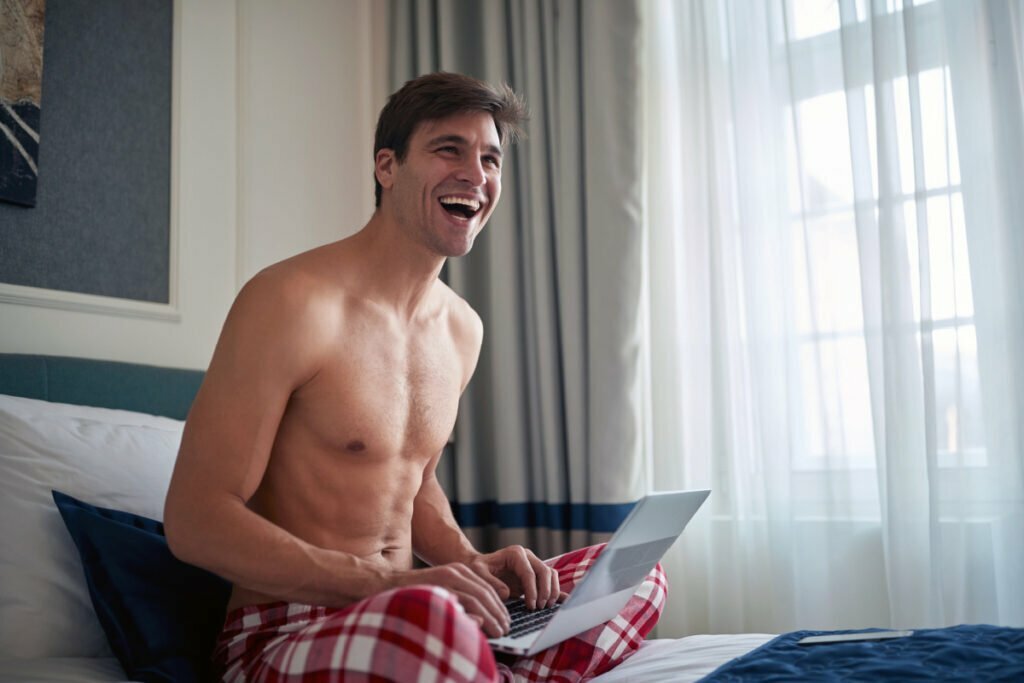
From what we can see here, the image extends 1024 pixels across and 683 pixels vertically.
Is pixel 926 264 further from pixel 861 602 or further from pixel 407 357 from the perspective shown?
pixel 407 357

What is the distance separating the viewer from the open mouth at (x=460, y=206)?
166 centimetres

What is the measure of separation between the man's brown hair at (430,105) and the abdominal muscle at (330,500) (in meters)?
0.53

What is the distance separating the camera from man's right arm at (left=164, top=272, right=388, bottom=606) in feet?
4.09

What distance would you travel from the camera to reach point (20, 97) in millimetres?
1942

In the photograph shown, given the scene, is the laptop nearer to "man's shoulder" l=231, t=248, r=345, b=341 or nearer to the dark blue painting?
"man's shoulder" l=231, t=248, r=345, b=341

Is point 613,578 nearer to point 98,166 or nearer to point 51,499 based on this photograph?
point 51,499

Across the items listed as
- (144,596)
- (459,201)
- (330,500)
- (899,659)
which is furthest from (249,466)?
(899,659)

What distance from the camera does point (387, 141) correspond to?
1725 mm

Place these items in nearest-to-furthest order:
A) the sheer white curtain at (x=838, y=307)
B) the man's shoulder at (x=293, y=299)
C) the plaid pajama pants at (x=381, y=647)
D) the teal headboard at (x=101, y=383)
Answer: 1. the plaid pajama pants at (x=381, y=647)
2. the man's shoulder at (x=293, y=299)
3. the teal headboard at (x=101, y=383)
4. the sheer white curtain at (x=838, y=307)

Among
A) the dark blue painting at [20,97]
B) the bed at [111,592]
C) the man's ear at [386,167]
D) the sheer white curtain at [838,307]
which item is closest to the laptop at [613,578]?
the bed at [111,592]

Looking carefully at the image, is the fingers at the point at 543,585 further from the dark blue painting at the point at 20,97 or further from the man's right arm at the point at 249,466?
the dark blue painting at the point at 20,97

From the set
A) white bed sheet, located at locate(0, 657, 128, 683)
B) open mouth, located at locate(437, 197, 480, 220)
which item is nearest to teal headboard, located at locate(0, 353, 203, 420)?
white bed sheet, located at locate(0, 657, 128, 683)

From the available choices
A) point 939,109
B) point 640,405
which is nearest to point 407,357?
point 640,405

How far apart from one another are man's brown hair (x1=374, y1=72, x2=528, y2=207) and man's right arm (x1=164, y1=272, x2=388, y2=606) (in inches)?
17.3
